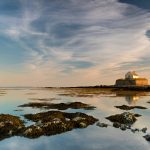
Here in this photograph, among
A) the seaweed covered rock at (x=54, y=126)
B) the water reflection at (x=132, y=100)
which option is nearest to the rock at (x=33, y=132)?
the seaweed covered rock at (x=54, y=126)

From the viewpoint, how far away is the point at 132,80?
162750mm

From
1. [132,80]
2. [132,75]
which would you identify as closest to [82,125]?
[132,80]

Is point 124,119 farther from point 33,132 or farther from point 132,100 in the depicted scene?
point 132,100

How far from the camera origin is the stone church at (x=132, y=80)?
6368 inches

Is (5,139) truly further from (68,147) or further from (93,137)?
(93,137)

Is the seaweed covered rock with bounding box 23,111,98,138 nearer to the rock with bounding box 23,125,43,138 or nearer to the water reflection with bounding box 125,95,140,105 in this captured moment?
the rock with bounding box 23,125,43,138

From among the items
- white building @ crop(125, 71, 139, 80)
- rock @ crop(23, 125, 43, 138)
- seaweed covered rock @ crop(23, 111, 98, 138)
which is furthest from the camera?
white building @ crop(125, 71, 139, 80)

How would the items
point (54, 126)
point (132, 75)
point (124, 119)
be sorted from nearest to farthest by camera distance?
point (54, 126), point (124, 119), point (132, 75)

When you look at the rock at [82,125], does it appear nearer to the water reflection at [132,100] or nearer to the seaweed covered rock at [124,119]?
the seaweed covered rock at [124,119]

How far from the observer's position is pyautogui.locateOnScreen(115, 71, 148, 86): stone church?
161750 mm

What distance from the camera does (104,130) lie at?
26500 mm

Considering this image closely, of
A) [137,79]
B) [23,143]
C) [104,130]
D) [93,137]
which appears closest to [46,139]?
[23,143]

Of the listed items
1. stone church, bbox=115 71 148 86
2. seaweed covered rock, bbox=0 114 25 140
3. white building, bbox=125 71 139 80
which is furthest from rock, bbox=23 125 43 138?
white building, bbox=125 71 139 80

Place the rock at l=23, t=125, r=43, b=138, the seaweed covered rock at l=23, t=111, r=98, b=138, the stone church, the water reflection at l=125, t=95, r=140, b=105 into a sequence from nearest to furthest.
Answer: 1. the rock at l=23, t=125, r=43, b=138
2. the seaweed covered rock at l=23, t=111, r=98, b=138
3. the water reflection at l=125, t=95, r=140, b=105
4. the stone church
